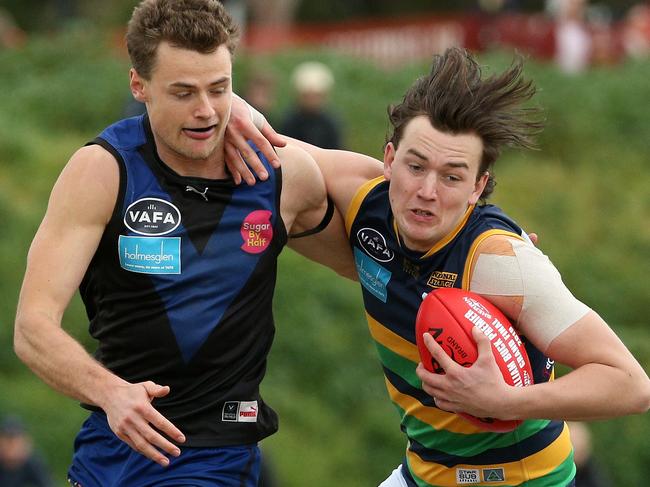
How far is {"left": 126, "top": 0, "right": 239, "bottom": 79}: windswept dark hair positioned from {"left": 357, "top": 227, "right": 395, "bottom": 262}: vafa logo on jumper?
945 mm

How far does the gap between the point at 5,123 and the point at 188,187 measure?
1146cm

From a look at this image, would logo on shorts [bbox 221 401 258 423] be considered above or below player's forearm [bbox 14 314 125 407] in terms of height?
below

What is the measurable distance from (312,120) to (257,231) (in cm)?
→ 841

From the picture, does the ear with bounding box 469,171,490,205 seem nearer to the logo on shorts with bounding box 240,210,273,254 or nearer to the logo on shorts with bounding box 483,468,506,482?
the logo on shorts with bounding box 240,210,273,254

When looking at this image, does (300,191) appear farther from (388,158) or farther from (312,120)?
(312,120)

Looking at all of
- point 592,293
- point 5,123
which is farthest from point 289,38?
point 592,293

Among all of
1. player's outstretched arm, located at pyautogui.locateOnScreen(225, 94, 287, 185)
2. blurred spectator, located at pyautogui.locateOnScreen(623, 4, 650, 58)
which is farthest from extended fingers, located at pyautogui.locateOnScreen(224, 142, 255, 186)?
blurred spectator, located at pyautogui.locateOnScreen(623, 4, 650, 58)

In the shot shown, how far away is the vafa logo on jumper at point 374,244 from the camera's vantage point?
5848mm

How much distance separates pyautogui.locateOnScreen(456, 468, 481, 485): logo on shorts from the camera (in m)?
5.82

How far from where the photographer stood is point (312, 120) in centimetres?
1402

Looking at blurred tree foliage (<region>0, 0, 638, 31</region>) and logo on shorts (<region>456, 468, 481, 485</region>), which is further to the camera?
blurred tree foliage (<region>0, 0, 638, 31</region>)

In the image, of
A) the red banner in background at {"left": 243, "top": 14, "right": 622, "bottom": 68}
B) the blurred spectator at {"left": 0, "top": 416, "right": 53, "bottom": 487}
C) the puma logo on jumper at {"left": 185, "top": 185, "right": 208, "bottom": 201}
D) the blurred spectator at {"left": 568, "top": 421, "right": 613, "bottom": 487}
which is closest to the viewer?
the puma logo on jumper at {"left": 185, "top": 185, "right": 208, "bottom": 201}

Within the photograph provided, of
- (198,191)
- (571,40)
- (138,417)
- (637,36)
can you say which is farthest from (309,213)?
(637,36)

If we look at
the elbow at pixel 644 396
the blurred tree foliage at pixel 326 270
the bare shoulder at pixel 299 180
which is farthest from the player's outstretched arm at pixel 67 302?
the blurred tree foliage at pixel 326 270
